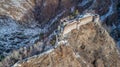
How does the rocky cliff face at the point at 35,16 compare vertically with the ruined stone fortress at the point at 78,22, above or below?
below

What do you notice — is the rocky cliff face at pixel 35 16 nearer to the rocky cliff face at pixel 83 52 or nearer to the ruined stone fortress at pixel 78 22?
the ruined stone fortress at pixel 78 22

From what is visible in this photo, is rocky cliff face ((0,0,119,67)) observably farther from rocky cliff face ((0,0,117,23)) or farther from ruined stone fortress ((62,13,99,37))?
ruined stone fortress ((62,13,99,37))

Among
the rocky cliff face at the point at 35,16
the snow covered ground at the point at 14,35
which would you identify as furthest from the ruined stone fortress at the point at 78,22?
the snow covered ground at the point at 14,35

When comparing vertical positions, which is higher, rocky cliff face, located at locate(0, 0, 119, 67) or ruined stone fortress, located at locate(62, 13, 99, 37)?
ruined stone fortress, located at locate(62, 13, 99, 37)

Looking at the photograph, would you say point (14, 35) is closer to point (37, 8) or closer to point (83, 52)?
point (37, 8)

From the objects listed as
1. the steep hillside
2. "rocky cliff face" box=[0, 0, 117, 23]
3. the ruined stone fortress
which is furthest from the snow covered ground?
the steep hillside

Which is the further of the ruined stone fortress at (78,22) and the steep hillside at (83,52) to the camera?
the ruined stone fortress at (78,22)

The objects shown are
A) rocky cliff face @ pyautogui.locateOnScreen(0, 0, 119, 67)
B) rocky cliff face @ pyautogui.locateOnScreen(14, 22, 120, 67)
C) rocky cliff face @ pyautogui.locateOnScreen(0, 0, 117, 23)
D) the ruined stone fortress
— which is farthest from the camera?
rocky cliff face @ pyautogui.locateOnScreen(0, 0, 117, 23)

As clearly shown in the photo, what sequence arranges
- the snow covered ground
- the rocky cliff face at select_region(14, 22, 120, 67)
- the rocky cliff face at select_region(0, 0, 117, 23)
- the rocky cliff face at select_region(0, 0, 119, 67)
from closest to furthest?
the rocky cliff face at select_region(14, 22, 120, 67) → the rocky cliff face at select_region(0, 0, 119, 67) → the snow covered ground → the rocky cliff face at select_region(0, 0, 117, 23)
